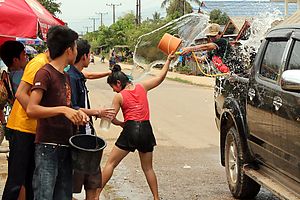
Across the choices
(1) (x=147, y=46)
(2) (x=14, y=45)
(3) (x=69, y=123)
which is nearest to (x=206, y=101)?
(1) (x=147, y=46)

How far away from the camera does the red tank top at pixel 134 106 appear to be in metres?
6.01

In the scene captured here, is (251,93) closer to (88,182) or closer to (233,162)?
(233,162)

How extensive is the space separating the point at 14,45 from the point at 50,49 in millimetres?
1588

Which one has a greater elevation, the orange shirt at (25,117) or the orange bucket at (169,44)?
the orange bucket at (169,44)

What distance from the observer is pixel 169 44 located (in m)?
5.97

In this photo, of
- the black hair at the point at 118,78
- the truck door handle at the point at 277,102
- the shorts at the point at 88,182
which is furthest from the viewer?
the black hair at the point at 118,78

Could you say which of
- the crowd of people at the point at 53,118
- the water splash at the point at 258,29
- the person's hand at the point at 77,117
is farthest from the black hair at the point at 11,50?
the water splash at the point at 258,29

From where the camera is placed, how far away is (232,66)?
28.1 ft

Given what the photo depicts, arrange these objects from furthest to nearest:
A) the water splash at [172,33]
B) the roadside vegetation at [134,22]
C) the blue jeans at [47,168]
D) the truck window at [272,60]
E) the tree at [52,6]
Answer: the roadside vegetation at [134,22] → the tree at [52,6] → the water splash at [172,33] → the truck window at [272,60] → the blue jeans at [47,168]

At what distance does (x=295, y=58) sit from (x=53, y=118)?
2280 millimetres

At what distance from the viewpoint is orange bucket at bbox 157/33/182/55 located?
5.92m

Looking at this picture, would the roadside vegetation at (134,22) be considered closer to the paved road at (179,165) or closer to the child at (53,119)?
the paved road at (179,165)

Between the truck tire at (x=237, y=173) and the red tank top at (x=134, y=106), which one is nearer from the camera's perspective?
the red tank top at (x=134, y=106)

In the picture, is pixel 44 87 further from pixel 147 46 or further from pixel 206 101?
pixel 206 101
